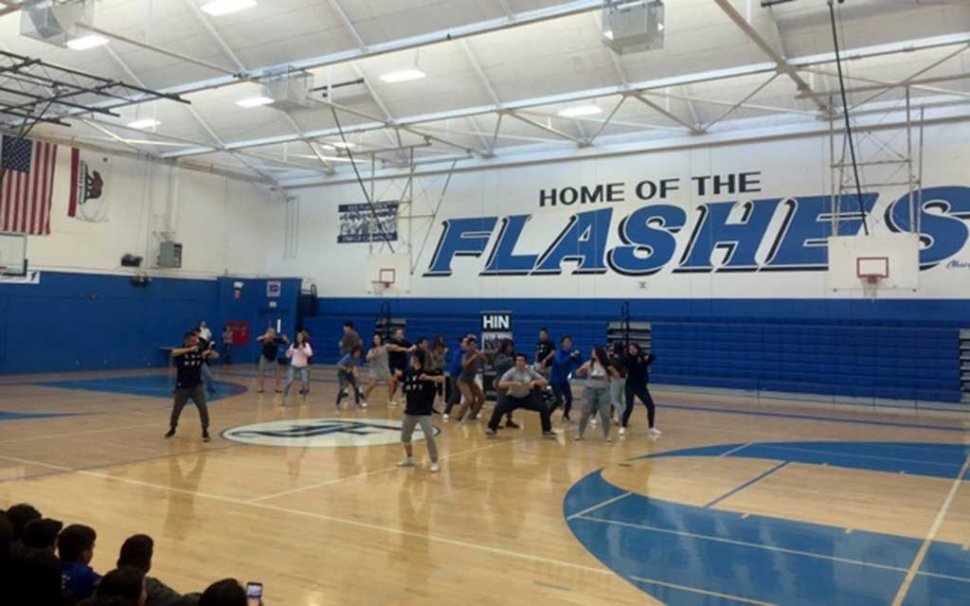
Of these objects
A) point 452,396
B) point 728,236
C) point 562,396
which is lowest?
point 452,396

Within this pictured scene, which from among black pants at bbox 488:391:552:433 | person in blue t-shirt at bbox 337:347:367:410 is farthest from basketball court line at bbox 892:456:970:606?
person in blue t-shirt at bbox 337:347:367:410

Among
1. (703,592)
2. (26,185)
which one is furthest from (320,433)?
(26,185)

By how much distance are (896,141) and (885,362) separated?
17.8 feet

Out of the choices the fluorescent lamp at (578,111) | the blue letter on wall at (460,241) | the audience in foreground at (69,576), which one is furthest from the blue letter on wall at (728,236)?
the audience in foreground at (69,576)

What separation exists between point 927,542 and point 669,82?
473 inches

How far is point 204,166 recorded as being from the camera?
25.7m

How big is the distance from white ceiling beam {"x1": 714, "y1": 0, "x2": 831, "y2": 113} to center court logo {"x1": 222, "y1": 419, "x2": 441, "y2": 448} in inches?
334

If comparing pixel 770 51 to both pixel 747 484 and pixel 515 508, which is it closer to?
pixel 747 484

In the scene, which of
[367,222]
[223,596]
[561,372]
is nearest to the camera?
[223,596]

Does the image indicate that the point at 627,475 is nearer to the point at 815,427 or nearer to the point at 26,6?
the point at 815,427

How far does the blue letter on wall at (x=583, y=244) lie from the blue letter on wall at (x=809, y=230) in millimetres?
4752

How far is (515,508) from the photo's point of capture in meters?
6.98

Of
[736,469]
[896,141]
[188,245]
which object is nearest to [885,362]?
Answer: [896,141]

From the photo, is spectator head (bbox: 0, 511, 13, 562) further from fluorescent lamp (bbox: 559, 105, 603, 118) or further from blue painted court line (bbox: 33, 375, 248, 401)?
fluorescent lamp (bbox: 559, 105, 603, 118)
